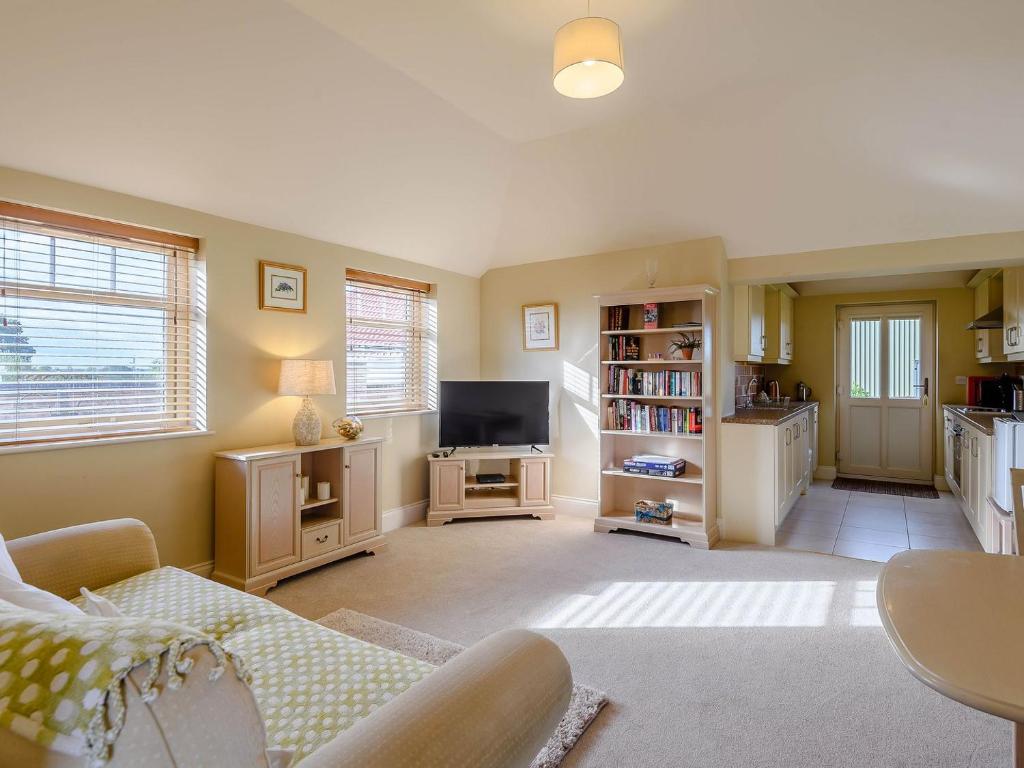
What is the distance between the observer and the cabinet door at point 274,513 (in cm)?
316

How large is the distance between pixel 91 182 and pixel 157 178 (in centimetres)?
29

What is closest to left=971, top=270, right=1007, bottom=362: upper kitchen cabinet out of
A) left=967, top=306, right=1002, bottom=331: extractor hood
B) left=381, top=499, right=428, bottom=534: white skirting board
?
left=967, top=306, right=1002, bottom=331: extractor hood

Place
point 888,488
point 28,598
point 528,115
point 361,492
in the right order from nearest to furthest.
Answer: point 28,598, point 528,115, point 361,492, point 888,488

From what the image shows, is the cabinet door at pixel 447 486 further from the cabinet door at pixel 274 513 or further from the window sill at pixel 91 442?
the window sill at pixel 91 442

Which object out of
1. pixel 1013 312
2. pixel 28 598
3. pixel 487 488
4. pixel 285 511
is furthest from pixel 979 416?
pixel 28 598

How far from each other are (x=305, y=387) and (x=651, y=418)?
2.58 metres

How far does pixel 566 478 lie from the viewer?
500 cm

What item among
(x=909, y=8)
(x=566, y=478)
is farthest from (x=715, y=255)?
(x=566, y=478)

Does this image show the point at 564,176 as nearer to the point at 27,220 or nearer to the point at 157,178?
the point at 157,178

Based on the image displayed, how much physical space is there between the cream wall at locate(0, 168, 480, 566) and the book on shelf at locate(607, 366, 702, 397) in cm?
184

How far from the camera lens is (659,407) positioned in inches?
175

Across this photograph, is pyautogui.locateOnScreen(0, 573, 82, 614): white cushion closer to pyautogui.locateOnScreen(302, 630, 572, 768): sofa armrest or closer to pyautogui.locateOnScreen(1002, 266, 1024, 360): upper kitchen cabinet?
pyautogui.locateOnScreen(302, 630, 572, 768): sofa armrest

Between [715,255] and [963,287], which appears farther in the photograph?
[963,287]

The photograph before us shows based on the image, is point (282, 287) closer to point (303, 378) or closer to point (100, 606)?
point (303, 378)
